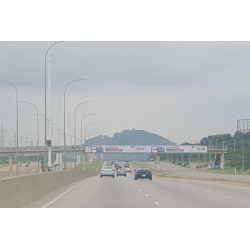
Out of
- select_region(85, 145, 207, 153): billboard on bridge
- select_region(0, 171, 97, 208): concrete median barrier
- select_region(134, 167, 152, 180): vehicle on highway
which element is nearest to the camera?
select_region(0, 171, 97, 208): concrete median barrier

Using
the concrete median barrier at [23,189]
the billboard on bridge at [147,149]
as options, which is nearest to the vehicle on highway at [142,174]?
the concrete median barrier at [23,189]

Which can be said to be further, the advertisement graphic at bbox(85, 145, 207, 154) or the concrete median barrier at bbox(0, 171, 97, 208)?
the advertisement graphic at bbox(85, 145, 207, 154)

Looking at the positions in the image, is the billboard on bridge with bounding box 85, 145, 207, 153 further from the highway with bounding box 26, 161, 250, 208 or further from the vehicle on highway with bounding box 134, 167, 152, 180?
the highway with bounding box 26, 161, 250, 208

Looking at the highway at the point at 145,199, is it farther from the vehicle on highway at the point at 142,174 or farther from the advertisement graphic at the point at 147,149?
the advertisement graphic at the point at 147,149

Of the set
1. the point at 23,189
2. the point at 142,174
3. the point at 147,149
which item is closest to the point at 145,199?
the point at 23,189

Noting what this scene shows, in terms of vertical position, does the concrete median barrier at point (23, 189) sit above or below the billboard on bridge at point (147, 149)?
below

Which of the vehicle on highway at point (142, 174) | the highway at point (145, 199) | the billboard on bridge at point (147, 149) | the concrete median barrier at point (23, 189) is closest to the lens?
the concrete median barrier at point (23, 189)

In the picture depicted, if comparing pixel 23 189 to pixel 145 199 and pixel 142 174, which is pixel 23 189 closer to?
pixel 145 199

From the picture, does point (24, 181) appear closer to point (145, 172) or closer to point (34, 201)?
point (34, 201)

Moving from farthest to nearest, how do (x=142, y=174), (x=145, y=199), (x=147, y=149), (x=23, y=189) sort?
(x=147, y=149) < (x=142, y=174) < (x=145, y=199) < (x=23, y=189)

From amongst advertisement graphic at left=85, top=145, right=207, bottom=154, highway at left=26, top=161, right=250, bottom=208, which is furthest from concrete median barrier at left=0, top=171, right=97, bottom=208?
advertisement graphic at left=85, top=145, right=207, bottom=154

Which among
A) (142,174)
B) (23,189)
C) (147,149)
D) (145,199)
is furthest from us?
(147,149)
